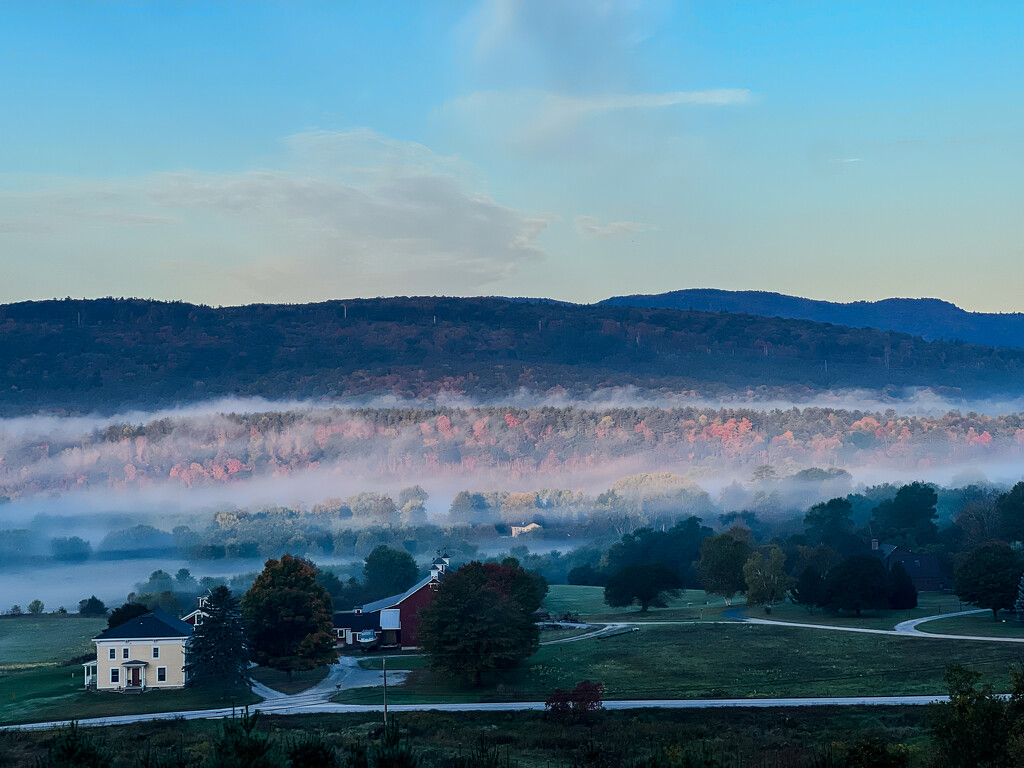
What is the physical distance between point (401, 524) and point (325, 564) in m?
25.6

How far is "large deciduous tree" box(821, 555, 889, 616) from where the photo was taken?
96.6 m

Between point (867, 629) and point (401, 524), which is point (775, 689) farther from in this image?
point (401, 524)

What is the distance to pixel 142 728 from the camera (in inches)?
2224

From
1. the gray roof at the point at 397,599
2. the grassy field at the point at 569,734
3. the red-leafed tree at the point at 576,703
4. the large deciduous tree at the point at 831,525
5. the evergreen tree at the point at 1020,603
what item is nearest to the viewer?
the grassy field at the point at 569,734

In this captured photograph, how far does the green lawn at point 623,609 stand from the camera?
106 m

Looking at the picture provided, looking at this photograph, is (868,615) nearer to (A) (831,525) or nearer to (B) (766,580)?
(B) (766,580)

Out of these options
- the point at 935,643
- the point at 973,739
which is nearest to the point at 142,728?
the point at 973,739

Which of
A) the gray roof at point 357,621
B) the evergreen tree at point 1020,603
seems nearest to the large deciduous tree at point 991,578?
the evergreen tree at point 1020,603

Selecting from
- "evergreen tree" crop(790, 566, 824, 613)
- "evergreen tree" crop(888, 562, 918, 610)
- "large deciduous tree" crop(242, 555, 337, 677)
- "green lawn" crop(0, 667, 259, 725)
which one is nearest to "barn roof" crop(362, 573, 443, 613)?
"large deciduous tree" crop(242, 555, 337, 677)

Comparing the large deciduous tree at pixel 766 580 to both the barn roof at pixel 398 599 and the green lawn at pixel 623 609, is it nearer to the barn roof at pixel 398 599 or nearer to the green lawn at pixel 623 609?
the green lawn at pixel 623 609

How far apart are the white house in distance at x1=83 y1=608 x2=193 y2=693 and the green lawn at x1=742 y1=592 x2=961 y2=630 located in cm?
5239

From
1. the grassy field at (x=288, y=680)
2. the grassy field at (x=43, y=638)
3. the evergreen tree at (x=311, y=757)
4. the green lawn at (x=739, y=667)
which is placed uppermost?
the evergreen tree at (x=311, y=757)

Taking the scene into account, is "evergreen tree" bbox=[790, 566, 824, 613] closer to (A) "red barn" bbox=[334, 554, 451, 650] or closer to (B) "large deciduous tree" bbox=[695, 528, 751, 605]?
(B) "large deciduous tree" bbox=[695, 528, 751, 605]

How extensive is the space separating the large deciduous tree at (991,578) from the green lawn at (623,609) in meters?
23.1
